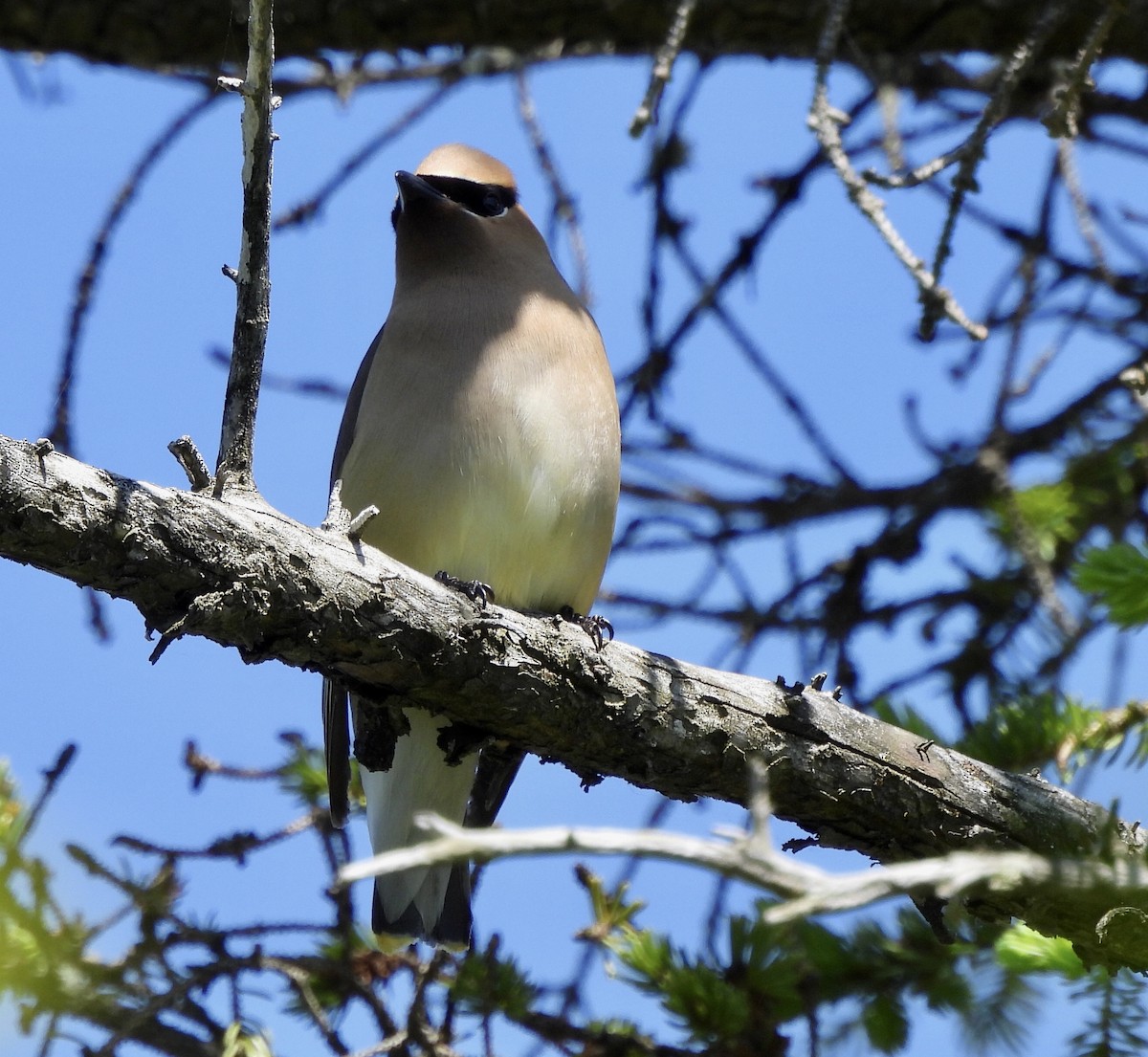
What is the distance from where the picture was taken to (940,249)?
A: 307 cm

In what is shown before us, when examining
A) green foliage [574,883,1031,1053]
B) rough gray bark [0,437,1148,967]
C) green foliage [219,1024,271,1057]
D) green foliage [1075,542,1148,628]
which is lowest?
green foliage [219,1024,271,1057]

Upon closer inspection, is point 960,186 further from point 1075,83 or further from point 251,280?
point 251,280

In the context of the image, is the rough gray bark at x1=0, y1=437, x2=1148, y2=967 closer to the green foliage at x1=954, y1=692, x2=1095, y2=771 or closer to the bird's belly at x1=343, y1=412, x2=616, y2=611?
the green foliage at x1=954, y1=692, x2=1095, y2=771

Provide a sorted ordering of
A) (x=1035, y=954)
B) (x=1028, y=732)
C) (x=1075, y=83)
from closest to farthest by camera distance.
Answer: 1. (x=1035, y=954)
2. (x=1075, y=83)
3. (x=1028, y=732)

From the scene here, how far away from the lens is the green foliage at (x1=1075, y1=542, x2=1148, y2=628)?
2803 mm

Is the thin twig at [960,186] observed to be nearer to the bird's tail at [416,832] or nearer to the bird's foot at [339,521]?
the bird's foot at [339,521]

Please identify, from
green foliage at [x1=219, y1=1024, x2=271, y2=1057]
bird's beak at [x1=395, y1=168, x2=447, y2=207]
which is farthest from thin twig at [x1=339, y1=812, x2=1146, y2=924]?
bird's beak at [x1=395, y1=168, x2=447, y2=207]

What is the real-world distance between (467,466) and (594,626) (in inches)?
29.3

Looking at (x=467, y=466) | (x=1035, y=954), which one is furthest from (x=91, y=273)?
(x=1035, y=954)

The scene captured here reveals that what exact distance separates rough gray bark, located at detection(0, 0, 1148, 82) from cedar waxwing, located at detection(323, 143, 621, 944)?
2.08ft

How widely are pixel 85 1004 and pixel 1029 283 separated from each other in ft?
10.5

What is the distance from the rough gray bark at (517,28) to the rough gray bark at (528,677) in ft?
7.30

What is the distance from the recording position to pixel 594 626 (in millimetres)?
3115

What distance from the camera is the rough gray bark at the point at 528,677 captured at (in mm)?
2271
